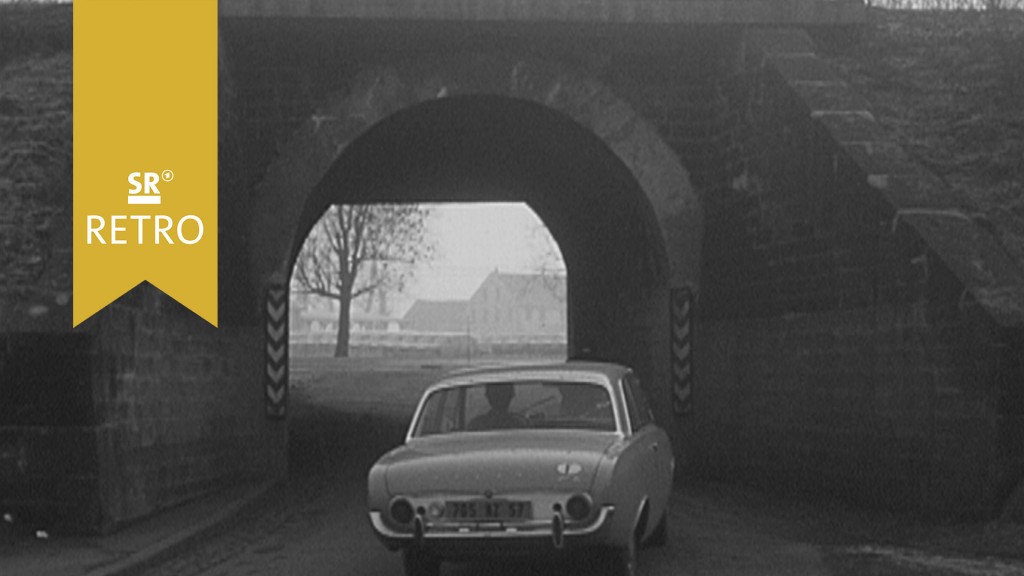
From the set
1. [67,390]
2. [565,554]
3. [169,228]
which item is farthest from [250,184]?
[565,554]

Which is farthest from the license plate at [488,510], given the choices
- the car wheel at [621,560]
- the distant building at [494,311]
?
the distant building at [494,311]

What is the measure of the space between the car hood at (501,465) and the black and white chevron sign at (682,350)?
9.13 m

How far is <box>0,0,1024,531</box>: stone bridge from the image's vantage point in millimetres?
11570

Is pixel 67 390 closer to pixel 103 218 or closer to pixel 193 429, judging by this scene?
pixel 103 218

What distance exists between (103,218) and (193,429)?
264 cm

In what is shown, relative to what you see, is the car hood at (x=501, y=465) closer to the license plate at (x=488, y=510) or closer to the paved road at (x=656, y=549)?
the license plate at (x=488, y=510)

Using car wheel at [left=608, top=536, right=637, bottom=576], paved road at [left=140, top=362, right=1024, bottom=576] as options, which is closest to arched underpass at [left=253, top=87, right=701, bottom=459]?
paved road at [left=140, top=362, right=1024, bottom=576]

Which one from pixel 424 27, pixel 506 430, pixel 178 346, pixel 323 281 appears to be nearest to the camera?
pixel 506 430

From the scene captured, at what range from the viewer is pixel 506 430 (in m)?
9.08

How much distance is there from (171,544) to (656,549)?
3.78 m

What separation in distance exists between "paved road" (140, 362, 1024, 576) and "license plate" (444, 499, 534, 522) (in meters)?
1.72

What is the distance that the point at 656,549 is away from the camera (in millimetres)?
10734

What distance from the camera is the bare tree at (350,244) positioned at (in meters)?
59.7

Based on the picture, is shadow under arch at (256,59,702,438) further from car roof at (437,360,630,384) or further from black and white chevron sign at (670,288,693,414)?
car roof at (437,360,630,384)
